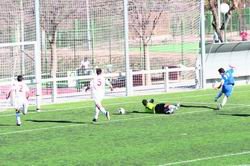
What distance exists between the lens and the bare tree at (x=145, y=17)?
110 ft

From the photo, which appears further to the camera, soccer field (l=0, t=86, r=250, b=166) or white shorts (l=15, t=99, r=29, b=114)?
white shorts (l=15, t=99, r=29, b=114)

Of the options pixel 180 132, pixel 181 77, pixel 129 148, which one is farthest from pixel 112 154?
pixel 181 77

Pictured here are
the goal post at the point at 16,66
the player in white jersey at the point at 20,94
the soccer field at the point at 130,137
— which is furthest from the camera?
the goal post at the point at 16,66

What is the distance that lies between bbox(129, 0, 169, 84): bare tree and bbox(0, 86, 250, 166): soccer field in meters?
7.05

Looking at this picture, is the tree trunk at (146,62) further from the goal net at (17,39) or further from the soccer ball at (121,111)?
the soccer ball at (121,111)

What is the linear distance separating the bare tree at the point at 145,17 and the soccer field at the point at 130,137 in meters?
7.05

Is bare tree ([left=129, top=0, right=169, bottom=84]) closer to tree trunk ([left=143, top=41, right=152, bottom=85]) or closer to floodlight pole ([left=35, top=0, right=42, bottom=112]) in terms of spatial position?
tree trunk ([left=143, top=41, right=152, bottom=85])

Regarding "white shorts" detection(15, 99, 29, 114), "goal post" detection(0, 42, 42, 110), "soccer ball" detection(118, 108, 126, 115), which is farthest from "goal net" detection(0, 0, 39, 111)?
"white shorts" detection(15, 99, 29, 114)

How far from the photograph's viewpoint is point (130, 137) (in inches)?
736

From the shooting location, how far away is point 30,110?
26.5m

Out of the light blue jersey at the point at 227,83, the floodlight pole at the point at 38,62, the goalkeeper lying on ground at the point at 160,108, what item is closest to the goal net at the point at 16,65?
the floodlight pole at the point at 38,62

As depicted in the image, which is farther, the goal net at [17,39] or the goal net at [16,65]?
the goal net at [17,39]

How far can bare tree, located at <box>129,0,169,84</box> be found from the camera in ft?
110

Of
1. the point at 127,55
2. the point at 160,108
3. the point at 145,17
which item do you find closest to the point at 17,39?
the point at 127,55
